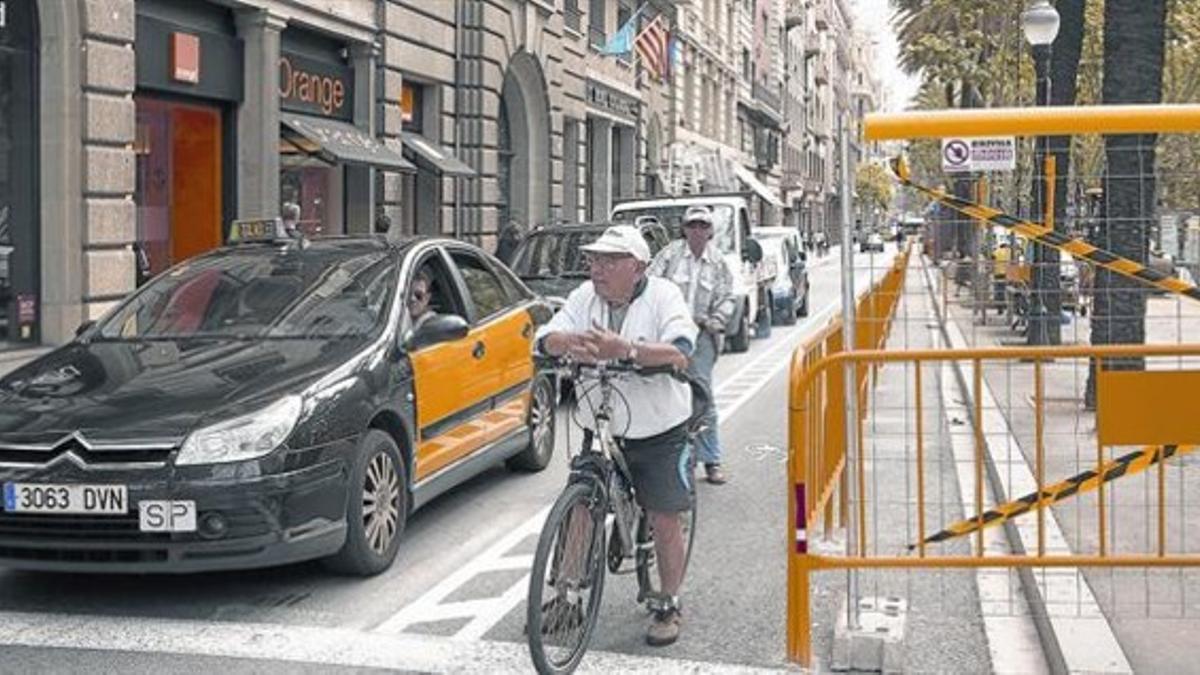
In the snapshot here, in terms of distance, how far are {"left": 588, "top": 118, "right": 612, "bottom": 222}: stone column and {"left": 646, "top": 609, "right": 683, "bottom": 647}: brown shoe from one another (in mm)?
30633

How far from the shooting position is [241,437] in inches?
232

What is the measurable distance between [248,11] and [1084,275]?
12979mm

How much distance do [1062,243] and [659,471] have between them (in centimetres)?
199

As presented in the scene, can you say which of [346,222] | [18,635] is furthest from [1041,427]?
[346,222]

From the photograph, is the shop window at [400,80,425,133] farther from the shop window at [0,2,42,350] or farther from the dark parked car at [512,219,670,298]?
the shop window at [0,2,42,350]

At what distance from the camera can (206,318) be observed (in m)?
7.37

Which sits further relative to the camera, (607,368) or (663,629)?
(663,629)

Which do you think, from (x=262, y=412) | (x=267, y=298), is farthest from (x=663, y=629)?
(x=267, y=298)

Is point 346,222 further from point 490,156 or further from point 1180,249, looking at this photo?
point 1180,249

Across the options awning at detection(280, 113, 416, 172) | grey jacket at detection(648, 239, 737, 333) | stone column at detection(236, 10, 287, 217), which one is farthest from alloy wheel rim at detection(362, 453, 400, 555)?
awning at detection(280, 113, 416, 172)

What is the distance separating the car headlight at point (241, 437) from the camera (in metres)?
5.80

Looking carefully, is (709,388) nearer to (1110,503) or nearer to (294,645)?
(1110,503)

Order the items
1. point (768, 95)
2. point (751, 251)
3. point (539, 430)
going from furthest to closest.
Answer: point (768, 95) → point (751, 251) → point (539, 430)

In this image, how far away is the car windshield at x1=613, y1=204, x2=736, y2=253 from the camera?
19.8 m
